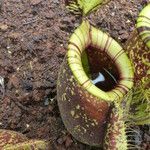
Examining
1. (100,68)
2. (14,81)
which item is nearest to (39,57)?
(14,81)

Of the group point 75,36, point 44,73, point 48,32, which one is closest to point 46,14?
point 48,32

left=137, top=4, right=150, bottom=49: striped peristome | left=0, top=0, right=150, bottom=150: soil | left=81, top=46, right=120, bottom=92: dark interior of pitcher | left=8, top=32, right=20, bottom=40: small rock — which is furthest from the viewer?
left=8, top=32, right=20, bottom=40: small rock

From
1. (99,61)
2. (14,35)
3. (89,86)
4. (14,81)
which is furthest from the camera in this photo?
(14,35)

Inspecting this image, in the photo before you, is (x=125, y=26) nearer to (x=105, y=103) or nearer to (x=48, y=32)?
(x=48, y=32)

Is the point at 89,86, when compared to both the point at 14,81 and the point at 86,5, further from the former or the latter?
the point at 14,81

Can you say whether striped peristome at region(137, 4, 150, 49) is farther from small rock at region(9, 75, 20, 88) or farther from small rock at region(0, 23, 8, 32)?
small rock at region(0, 23, 8, 32)

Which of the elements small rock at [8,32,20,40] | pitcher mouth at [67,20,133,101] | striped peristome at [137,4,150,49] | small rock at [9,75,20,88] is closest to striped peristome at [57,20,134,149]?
pitcher mouth at [67,20,133,101]

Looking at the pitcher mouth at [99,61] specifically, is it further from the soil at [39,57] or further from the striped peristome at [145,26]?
the soil at [39,57]

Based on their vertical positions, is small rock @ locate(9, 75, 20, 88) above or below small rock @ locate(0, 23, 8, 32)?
below
